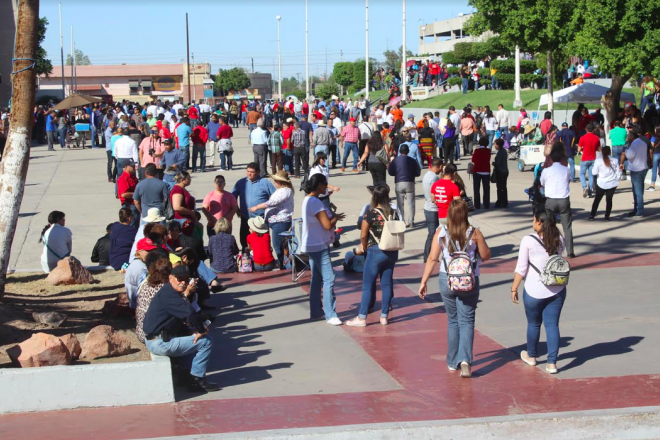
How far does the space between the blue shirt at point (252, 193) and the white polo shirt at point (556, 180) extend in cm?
426

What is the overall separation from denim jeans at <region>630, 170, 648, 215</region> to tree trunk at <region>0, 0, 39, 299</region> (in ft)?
38.2

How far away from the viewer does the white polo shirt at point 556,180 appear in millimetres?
12086

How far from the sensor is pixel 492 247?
1434cm

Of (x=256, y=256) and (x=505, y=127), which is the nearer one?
(x=256, y=256)

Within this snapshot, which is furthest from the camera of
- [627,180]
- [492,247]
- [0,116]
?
[0,116]

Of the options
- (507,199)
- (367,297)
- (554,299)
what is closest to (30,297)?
(367,297)

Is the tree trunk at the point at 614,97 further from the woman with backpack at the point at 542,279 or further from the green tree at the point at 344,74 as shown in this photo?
the green tree at the point at 344,74

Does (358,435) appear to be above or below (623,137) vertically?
below

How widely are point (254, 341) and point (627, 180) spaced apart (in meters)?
16.1

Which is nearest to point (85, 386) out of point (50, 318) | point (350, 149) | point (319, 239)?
point (50, 318)

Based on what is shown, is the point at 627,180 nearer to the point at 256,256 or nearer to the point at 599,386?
the point at 256,256

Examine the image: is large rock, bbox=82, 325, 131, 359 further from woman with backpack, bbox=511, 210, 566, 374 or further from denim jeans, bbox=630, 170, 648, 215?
denim jeans, bbox=630, 170, 648, 215

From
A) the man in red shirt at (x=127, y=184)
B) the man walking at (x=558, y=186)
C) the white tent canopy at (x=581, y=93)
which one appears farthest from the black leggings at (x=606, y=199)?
the white tent canopy at (x=581, y=93)

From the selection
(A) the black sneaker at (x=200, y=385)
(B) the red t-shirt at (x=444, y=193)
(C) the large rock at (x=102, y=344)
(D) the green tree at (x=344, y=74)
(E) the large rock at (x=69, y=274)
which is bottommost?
(A) the black sneaker at (x=200, y=385)
